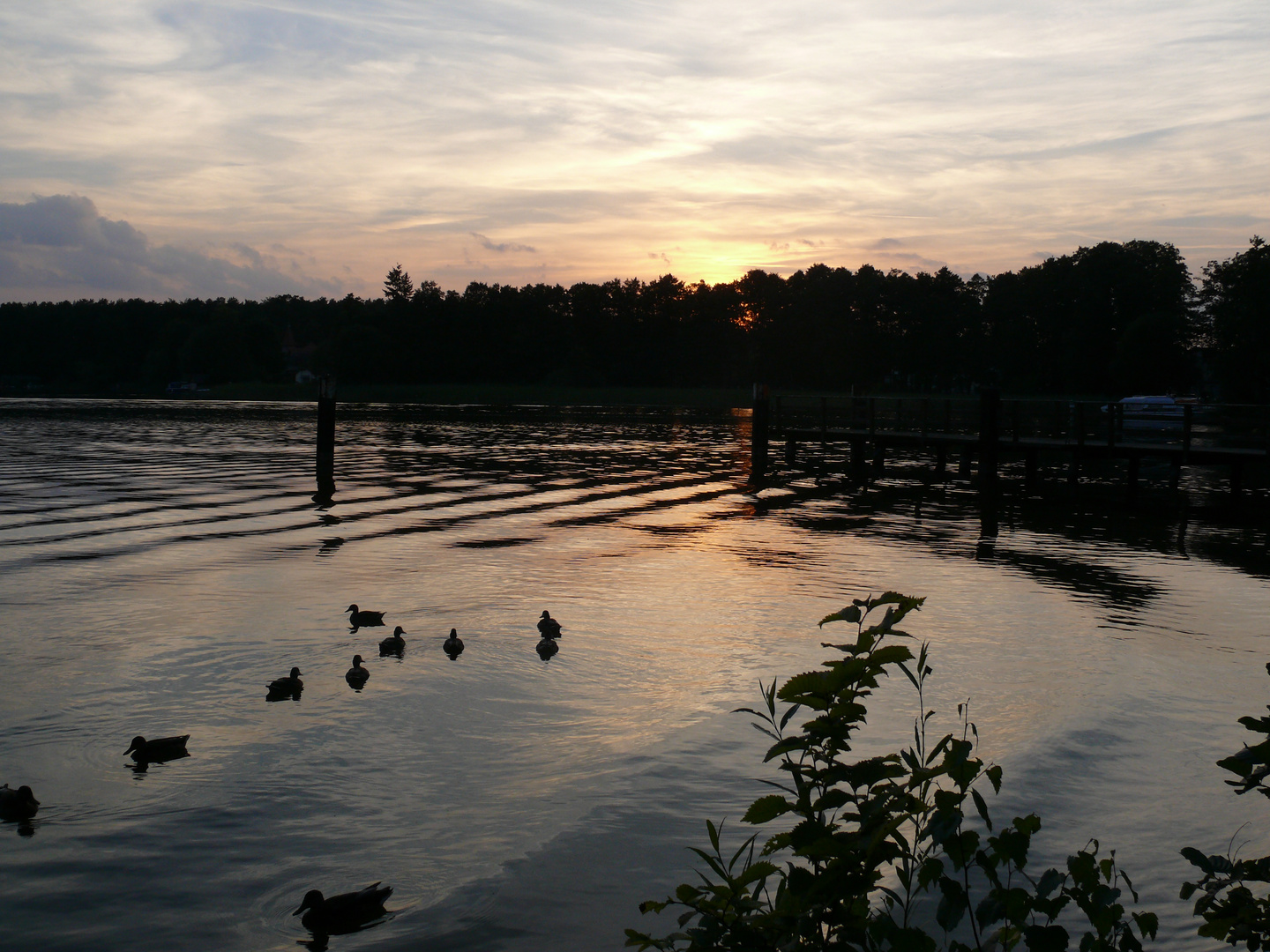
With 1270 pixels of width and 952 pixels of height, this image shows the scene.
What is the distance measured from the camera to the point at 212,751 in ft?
29.7

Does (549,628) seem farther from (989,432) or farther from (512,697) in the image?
(989,432)

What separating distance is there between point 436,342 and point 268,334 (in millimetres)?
32872

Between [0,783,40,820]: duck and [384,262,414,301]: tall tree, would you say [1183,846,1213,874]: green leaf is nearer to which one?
[0,783,40,820]: duck

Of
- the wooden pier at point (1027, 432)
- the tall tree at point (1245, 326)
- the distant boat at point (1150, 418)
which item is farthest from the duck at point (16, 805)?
the tall tree at point (1245, 326)

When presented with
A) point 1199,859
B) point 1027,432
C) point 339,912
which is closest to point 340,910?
point 339,912

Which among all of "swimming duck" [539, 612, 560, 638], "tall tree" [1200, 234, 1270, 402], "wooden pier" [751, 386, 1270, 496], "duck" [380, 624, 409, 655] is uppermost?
"tall tree" [1200, 234, 1270, 402]

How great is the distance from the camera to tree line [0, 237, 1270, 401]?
355 ft

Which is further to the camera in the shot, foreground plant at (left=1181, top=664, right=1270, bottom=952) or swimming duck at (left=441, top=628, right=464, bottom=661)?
swimming duck at (left=441, top=628, right=464, bottom=661)

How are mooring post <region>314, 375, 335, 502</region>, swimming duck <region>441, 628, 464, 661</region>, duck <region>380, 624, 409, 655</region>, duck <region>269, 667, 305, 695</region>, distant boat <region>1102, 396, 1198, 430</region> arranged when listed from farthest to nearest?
mooring post <region>314, 375, 335, 502</region>, distant boat <region>1102, 396, 1198, 430</region>, swimming duck <region>441, 628, 464, 661</region>, duck <region>380, 624, 409, 655</region>, duck <region>269, 667, 305, 695</region>

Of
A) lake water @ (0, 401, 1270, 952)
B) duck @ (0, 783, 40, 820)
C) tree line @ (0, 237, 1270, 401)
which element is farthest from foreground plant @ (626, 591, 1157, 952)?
tree line @ (0, 237, 1270, 401)

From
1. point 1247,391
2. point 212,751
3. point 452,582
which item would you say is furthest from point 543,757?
point 1247,391

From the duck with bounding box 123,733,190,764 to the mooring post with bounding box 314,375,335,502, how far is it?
20.7m

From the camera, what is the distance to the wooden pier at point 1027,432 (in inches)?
1107

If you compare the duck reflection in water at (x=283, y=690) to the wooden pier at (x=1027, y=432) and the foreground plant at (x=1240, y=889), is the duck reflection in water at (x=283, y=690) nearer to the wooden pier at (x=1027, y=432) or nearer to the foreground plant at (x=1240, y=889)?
the foreground plant at (x=1240, y=889)
